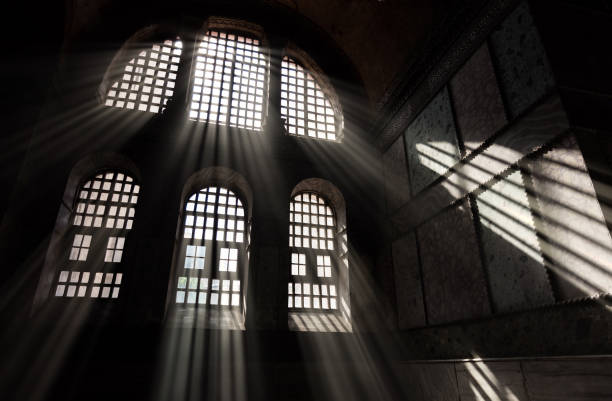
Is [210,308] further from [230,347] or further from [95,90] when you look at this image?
[95,90]

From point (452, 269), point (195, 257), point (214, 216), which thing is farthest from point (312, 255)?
point (452, 269)

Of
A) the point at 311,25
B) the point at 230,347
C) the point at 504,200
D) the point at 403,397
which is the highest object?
the point at 311,25

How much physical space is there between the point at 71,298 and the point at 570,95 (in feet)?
26.2

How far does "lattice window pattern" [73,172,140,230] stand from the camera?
6738 millimetres

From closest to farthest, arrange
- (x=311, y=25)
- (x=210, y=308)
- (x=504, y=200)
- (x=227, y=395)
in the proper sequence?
(x=504, y=200) < (x=227, y=395) < (x=210, y=308) < (x=311, y=25)

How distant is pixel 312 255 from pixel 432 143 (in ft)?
11.1

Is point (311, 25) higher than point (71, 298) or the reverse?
higher

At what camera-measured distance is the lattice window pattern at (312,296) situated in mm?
7137

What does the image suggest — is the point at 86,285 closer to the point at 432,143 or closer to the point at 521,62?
the point at 432,143

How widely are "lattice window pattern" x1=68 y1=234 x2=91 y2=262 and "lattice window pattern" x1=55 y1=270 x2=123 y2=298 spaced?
0.28 meters

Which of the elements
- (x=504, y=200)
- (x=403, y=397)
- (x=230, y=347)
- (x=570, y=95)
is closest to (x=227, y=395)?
(x=230, y=347)

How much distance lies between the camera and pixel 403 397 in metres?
6.23

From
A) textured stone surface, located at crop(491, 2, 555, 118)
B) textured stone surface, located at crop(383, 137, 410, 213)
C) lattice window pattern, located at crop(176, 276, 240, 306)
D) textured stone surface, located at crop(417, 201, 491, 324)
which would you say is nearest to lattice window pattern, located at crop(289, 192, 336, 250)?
textured stone surface, located at crop(383, 137, 410, 213)

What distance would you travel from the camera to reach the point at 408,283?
6.50 meters
